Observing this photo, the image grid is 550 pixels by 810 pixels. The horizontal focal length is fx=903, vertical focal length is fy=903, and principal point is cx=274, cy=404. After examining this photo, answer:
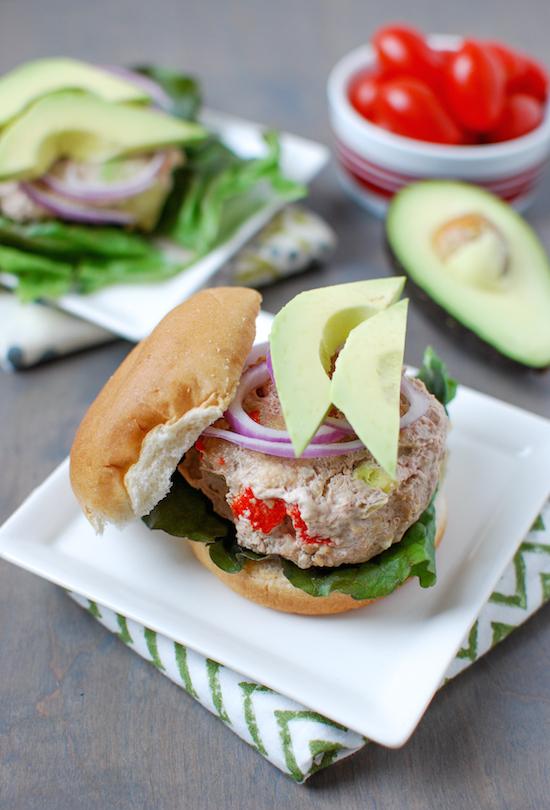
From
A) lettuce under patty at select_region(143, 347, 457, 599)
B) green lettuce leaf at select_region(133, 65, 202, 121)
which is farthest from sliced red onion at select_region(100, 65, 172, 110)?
lettuce under patty at select_region(143, 347, 457, 599)

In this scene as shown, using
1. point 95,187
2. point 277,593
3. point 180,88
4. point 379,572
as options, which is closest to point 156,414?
point 277,593

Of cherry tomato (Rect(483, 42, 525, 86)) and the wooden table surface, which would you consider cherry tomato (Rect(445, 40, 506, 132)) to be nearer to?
cherry tomato (Rect(483, 42, 525, 86))

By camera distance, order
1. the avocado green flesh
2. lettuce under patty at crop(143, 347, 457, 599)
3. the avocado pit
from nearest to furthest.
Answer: the avocado green flesh < lettuce under patty at crop(143, 347, 457, 599) < the avocado pit

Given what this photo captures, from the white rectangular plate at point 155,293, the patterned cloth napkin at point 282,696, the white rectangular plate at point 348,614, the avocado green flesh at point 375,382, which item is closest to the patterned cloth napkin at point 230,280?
the white rectangular plate at point 155,293

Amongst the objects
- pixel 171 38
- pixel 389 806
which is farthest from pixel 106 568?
pixel 171 38

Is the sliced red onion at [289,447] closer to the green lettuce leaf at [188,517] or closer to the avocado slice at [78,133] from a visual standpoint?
the green lettuce leaf at [188,517]
